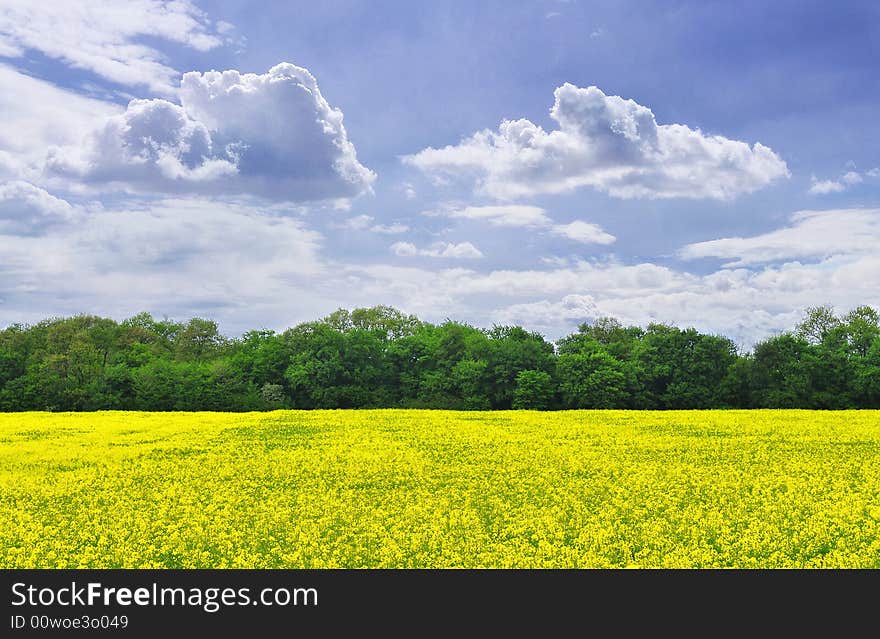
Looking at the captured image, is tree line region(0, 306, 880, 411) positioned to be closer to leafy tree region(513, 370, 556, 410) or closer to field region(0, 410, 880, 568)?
leafy tree region(513, 370, 556, 410)

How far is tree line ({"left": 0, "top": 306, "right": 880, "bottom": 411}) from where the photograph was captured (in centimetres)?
5506

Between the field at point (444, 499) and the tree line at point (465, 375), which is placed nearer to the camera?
the field at point (444, 499)

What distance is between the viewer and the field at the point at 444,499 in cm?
1331

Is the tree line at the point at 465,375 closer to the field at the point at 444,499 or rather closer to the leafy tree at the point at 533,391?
the leafy tree at the point at 533,391

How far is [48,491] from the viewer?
62.6ft

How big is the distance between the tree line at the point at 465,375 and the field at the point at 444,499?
23.3 m

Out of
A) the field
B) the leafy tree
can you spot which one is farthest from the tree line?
the field

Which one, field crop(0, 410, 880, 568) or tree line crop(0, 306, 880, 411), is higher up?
tree line crop(0, 306, 880, 411)

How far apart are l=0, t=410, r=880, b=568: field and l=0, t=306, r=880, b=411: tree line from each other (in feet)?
76.4

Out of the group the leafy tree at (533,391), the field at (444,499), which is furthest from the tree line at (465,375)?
the field at (444,499)

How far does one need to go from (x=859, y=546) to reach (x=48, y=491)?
737 inches

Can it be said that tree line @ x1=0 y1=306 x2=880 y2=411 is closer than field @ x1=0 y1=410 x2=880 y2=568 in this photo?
No
